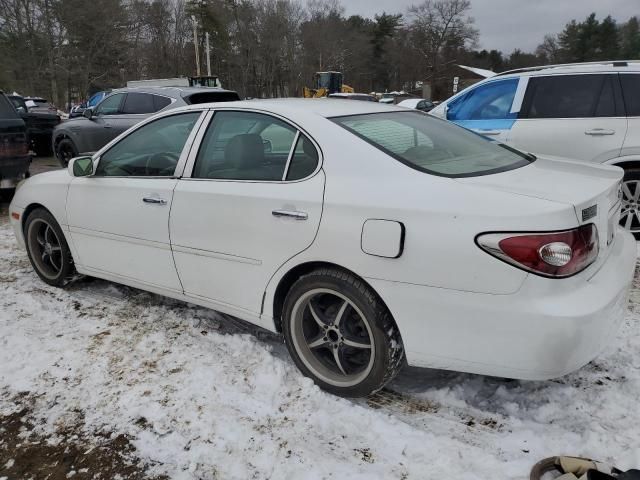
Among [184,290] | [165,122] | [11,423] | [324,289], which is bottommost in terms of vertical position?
[11,423]

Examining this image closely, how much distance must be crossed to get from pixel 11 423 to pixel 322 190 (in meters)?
1.98

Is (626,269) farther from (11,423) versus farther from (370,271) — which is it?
(11,423)

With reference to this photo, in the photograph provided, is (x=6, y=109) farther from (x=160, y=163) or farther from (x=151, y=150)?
(x=160, y=163)

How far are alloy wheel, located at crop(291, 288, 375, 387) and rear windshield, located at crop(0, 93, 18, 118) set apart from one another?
6.71 m

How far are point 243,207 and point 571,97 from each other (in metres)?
4.27

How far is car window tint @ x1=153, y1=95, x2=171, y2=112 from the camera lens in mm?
9070

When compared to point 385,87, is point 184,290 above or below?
below

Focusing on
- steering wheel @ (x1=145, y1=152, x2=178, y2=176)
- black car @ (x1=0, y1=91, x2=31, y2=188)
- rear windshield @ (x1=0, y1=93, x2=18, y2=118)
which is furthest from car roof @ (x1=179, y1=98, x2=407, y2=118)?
rear windshield @ (x1=0, y1=93, x2=18, y2=118)

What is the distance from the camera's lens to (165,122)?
3.57m

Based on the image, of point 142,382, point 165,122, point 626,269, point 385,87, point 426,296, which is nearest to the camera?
point 426,296

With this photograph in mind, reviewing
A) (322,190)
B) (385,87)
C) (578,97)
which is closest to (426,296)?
(322,190)

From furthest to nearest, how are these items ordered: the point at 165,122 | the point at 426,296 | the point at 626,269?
1. the point at 165,122
2. the point at 626,269
3. the point at 426,296

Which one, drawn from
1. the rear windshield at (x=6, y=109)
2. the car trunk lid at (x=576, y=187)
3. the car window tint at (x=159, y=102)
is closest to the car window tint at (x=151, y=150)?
the car trunk lid at (x=576, y=187)

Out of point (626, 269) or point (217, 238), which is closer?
point (626, 269)
